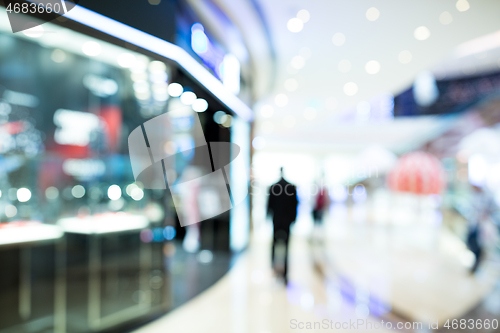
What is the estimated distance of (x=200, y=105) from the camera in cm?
452

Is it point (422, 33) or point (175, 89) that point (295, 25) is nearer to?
point (422, 33)

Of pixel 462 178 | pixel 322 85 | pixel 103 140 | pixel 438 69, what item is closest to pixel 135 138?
pixel 103 140

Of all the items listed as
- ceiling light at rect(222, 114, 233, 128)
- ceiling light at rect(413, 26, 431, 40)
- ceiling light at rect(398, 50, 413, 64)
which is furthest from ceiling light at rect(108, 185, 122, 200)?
ceiling light at rect(398, 50, 413, 64)

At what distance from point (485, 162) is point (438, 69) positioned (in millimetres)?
4303

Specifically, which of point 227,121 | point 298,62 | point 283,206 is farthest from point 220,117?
point 283,206

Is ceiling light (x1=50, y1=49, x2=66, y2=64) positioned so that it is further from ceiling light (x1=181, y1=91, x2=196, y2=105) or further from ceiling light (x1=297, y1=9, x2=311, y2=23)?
ceiling light (x1=297, y1=9, x2=311, y2=23)

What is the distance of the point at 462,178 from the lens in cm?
1213

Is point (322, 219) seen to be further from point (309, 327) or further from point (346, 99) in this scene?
point (309, 327)

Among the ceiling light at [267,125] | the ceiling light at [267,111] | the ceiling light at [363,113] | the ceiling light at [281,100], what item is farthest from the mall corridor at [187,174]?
the ceiling light at [363,113]

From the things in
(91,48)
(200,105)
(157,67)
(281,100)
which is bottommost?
(200,105)

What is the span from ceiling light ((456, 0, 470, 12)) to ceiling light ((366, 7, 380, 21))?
2.65 ft

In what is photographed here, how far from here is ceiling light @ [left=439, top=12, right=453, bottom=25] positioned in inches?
144

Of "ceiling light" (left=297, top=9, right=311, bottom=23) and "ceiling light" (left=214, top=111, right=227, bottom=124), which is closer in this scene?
"ceiling light" (left=297, top=9, right=311, bottom=23)

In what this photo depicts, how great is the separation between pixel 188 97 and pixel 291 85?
3763 millimetres
